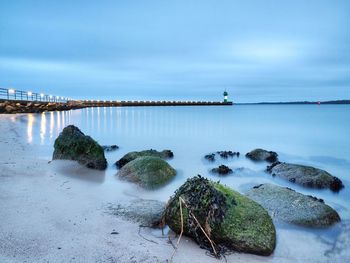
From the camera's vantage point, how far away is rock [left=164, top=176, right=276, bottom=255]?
13.4 ft

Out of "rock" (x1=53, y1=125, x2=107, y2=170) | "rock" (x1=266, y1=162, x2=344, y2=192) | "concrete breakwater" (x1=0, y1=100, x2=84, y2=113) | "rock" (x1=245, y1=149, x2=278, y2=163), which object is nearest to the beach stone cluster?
"concrete breakwater" (x1=0, y1=100, x2=84, y2=113)

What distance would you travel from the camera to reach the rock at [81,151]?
869 centimetres

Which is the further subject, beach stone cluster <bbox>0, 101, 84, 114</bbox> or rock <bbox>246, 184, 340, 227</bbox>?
beach stone cluster <bbox>0, 101, 84, 114</bbox>

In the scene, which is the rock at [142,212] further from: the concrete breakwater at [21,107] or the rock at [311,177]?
the concrete breakwater at [21,107]

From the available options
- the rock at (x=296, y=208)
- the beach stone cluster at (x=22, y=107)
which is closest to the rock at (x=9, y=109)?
the beach stone cluster at (x=22, y=107)

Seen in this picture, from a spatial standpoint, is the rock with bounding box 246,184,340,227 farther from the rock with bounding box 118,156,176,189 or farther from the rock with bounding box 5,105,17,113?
the rock with bounding box 5,105,17,113

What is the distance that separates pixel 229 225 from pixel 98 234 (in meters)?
1.65

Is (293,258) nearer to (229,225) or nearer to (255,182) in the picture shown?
(229,225)

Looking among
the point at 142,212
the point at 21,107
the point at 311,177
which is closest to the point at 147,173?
the point at 142,212

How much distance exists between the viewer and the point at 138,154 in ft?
32.3

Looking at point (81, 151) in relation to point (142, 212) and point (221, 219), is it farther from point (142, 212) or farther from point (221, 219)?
point (221, 219)

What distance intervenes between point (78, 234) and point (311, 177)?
22.1 ft

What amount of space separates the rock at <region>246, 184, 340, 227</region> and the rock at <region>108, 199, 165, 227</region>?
2.13m

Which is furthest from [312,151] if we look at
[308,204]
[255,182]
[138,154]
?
[308,204]
